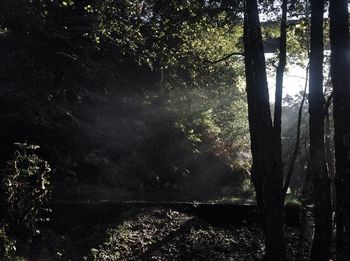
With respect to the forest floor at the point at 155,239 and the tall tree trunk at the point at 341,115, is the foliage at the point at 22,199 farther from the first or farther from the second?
the tall tree trunk at the point at 341,115

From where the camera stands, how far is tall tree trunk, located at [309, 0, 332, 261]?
810cm

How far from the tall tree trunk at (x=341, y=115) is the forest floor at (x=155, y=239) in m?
4.16

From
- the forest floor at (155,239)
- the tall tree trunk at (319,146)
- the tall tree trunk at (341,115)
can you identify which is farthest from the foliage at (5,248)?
the tall tree trunk at (319,146)

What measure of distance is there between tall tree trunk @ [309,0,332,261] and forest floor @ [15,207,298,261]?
205 cm

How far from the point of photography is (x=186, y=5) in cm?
1030

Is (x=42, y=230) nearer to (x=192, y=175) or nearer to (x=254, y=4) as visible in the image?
(x=254, y=4)

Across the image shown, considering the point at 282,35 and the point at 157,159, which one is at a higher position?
the point at 282,35

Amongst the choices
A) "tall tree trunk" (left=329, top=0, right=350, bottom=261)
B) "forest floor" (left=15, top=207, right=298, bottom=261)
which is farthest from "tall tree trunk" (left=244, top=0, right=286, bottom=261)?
"tall tree trunk" (left=329, top=0, right=350, bottom=261)

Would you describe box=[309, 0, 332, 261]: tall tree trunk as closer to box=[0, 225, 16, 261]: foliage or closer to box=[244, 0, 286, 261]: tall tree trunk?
box=[244, 0, 286, 261]: tall tree trunk

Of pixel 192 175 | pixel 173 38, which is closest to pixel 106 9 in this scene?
pixel 173 38

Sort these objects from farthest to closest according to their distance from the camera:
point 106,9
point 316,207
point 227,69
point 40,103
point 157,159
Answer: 1. point 157,159
2. point 227,69
3. point 40,103
4. point 106,9
5. point 316,207

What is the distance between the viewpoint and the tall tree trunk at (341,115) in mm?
5566

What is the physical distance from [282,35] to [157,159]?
8324 millimetres

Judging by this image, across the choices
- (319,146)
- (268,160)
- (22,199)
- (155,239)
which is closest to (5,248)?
(22,199)
